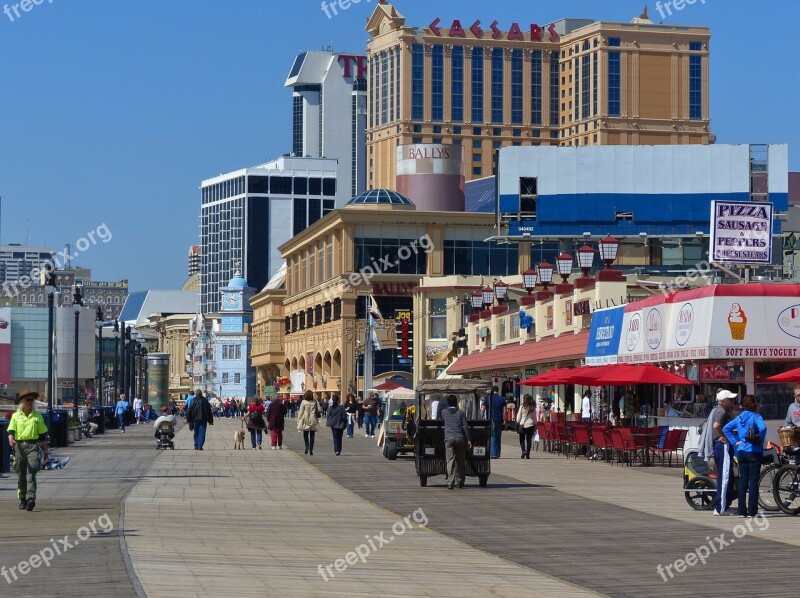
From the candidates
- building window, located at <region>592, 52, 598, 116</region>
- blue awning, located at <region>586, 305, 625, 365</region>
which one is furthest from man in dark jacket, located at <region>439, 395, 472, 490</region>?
building window, located at <region>592, 52, 598, 116</region>

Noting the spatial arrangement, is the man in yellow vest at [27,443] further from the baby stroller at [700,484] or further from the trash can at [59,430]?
the trash can at [59,430]

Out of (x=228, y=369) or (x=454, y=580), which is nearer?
(x=454, y=580)

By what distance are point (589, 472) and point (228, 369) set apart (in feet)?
547

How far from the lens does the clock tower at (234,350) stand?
19362cm

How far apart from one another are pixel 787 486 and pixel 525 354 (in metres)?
36.0

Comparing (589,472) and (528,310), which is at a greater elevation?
(528,310)

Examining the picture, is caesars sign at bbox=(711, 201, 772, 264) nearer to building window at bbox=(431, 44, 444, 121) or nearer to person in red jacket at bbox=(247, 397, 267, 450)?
person in red jacket at bbox=(247, 397, 267, 450)

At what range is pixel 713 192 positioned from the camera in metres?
73.8

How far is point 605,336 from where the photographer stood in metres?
44.0

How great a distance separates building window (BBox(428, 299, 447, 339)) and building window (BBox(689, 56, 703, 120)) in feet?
356

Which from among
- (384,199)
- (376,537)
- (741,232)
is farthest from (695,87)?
(376,537)

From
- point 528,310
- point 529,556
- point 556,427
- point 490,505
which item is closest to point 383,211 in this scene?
point 528,310

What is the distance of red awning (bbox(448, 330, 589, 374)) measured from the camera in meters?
48.0

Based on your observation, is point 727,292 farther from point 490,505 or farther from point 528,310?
point 528,310
